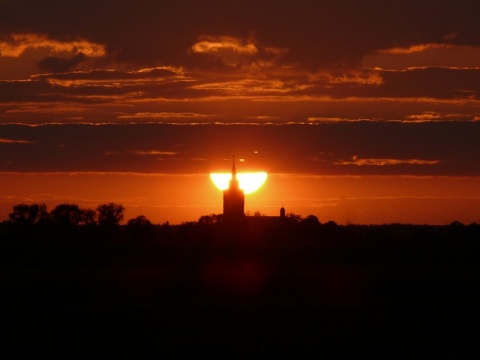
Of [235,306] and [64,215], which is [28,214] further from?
[235,306]

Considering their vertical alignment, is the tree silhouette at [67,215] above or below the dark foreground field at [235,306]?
above

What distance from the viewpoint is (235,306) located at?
1726 inches

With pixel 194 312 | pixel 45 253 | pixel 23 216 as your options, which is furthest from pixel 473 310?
pixel 23 216

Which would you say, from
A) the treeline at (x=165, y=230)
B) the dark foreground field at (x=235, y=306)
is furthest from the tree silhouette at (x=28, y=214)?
the dark foreground field at (x=235, y=306)

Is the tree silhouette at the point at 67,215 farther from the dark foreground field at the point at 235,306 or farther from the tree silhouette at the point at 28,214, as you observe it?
the dark foreground field at the point at 235,306

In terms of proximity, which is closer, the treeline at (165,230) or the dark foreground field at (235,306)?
the dark foreground field at (235,306)

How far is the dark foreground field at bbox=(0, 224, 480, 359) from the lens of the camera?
3141 cm

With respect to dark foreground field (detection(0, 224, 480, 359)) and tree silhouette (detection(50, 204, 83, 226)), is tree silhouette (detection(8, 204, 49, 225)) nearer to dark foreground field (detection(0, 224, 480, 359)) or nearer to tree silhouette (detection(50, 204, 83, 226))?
tree silhouette (detection(50, 204, 83, 226))

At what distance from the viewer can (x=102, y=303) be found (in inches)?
1770

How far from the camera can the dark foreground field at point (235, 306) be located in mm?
31406

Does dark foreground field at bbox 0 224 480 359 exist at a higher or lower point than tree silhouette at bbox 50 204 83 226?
lower

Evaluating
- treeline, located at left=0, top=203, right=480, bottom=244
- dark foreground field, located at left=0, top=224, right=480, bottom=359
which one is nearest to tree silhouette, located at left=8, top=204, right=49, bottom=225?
treeline, located at left=0, top=203, right=480, bottom=244

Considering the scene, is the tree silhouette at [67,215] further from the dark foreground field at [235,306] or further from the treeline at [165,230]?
the dark foreground field at [235,306]

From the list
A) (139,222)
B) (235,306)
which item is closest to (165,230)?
(139,222)
